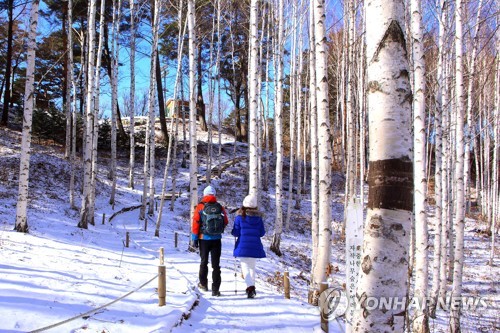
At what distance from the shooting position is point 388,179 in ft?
6.80

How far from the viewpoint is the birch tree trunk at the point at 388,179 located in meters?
2.05

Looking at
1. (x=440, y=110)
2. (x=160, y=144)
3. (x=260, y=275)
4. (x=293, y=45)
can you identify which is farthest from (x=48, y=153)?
(x=440, y=110)

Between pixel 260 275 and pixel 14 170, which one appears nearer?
pixel 260 275

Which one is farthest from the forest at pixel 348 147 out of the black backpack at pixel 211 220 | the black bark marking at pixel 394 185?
the black backpack at pixel 211 220

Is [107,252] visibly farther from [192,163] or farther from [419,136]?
[419,136]

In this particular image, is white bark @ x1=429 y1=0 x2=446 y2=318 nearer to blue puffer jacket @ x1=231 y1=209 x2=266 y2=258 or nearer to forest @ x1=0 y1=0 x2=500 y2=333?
forest @ x1=0 y1=0 x2=500 y2=333

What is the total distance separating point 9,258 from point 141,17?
16319 millimetres

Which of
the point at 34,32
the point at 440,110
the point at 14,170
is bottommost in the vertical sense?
the point at 14,170

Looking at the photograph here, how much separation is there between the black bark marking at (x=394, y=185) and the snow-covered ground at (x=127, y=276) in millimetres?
2925

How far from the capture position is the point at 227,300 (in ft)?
17.8

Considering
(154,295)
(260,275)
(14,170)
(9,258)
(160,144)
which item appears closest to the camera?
(154,295)

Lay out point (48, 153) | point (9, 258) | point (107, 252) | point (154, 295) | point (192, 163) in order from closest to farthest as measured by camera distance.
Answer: point (154, 295)
point (9, 258)
point (107, 252)
point (192, 163)
point (48, 153)

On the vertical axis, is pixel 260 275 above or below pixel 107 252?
below

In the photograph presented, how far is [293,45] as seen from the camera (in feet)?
53.4
